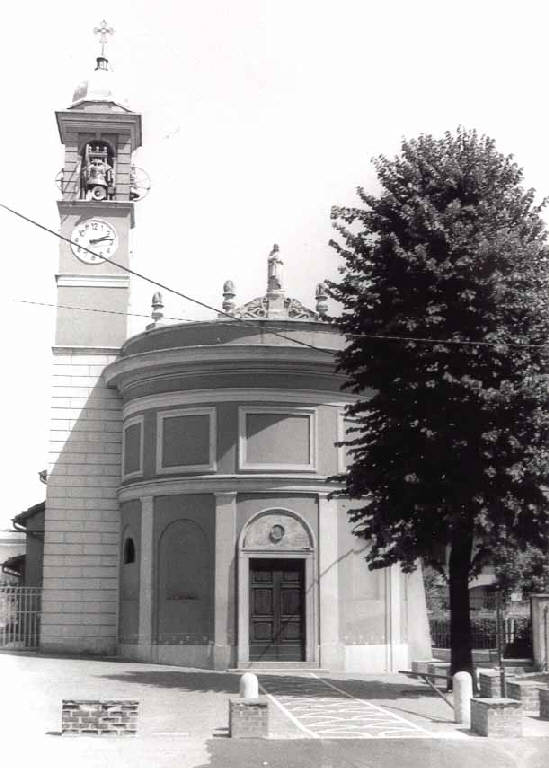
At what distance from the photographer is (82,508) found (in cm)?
2980

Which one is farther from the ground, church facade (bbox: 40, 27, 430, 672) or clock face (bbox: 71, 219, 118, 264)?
clock face (bbox: 71, 219, 118, 264)

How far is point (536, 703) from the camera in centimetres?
1783

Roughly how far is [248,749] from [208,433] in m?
13.6

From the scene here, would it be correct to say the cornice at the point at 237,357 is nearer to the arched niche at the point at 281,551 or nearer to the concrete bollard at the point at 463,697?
the arched niche at the point at 281,551

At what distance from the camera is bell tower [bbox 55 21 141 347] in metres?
30.6

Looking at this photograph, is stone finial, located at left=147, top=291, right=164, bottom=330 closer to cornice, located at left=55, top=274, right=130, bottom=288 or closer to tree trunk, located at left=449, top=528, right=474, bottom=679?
cornice, located at left=55, top=274, right=130, bottom=288

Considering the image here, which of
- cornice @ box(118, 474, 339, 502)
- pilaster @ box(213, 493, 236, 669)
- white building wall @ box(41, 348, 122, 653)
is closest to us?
pilaster @ box(213, 493, 236, 669)

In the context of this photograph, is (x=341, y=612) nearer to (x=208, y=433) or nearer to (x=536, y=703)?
(x=208, y=433)

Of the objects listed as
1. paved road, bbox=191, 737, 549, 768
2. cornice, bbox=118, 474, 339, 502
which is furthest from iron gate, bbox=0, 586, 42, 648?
paved road, bbox=191, 737, 549, 768

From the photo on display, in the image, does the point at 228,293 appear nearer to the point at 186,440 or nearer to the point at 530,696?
the point at 186,440

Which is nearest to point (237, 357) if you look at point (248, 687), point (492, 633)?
point (248, 687)

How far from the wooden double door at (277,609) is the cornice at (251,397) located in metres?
3.97

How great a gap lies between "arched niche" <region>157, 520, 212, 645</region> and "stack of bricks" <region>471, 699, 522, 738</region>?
39.2ft

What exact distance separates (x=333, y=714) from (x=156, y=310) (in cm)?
1527
